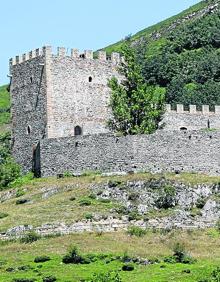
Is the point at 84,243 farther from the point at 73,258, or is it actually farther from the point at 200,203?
the point at 200,203

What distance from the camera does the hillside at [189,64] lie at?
119 metres

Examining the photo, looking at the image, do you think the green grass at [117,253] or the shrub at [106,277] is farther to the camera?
the green grass at [117,253]

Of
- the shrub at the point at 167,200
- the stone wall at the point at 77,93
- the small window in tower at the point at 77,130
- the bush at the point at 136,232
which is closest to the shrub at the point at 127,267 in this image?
the bush at the point at 136,232

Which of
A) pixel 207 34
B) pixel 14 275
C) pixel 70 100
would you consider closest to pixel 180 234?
pixel 14 275

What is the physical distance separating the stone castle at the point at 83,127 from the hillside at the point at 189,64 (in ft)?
53.3

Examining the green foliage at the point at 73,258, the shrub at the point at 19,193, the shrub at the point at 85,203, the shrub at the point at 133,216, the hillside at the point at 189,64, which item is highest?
the hillside at the point at 189,64

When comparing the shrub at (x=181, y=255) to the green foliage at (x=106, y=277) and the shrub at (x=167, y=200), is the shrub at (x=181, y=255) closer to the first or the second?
the shrub at (x=167, y=200)

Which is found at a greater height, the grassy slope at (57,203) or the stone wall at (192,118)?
the stone wall at (192,118)

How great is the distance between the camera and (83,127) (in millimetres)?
90250

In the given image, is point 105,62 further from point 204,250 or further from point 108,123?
point 204,250

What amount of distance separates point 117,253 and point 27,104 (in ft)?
95.8

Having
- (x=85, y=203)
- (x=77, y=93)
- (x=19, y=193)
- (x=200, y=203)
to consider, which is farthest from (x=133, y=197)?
(x=77, y=93)

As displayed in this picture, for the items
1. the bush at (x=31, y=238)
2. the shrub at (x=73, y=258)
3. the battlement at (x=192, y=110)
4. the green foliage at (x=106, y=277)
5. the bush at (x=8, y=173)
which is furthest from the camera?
the battlement at (x=192, y=110)

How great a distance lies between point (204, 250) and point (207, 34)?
10023cm
